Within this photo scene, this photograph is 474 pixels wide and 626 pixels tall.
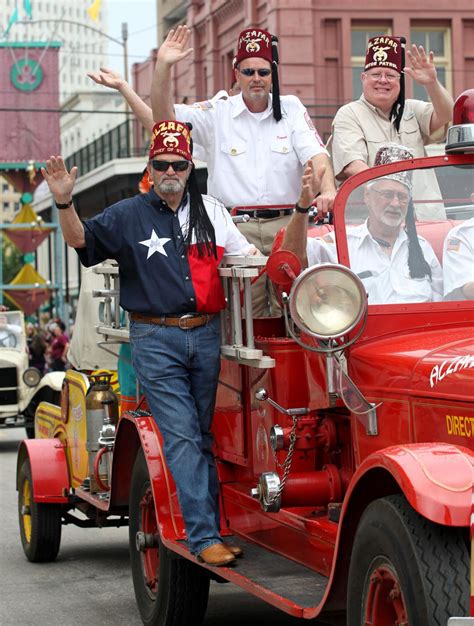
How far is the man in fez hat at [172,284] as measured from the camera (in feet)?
19.9

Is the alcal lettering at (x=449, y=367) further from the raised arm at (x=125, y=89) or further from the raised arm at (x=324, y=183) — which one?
the raised arm at (x=125, y=89)

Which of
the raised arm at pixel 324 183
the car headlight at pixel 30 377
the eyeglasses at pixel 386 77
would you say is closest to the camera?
the raised arm at pixel 324 183

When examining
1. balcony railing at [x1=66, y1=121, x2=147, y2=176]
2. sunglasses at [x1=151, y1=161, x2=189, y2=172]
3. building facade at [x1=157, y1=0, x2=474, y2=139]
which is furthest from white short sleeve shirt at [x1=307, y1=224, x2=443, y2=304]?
balcony railing at [x1=66, y1=121, x2=147, y2=176]

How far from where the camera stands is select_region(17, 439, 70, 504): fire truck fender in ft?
29.0

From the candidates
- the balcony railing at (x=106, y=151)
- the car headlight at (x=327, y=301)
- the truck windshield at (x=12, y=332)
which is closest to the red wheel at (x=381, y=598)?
the car headlight at (x=327, y=301)

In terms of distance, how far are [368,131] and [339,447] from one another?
1747 mm

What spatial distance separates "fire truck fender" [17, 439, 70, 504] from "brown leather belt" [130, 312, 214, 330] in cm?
294

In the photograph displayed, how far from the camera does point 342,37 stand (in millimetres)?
32812

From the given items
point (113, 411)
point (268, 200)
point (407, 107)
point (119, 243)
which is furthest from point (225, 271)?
point (113, 411)

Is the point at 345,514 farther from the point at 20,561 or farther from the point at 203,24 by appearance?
the point at 203,24

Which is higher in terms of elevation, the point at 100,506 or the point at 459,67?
the point at 459,67

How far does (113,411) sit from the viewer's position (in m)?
8.41

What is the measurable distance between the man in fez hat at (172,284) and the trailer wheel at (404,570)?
1556 mm

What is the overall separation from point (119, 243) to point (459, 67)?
94.0ft
